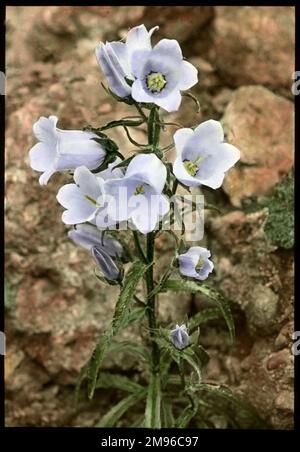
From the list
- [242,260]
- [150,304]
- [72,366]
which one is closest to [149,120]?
[150,304]

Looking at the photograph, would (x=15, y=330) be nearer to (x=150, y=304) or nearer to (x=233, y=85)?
(x=150, y=304)

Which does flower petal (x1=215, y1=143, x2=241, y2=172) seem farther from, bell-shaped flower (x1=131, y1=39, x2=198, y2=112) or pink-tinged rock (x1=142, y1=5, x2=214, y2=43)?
pink-tinged rock (x1=142, y1=5, x2=214, y2=43)

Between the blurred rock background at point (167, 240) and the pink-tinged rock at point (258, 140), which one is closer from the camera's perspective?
the blurred rock background at point (167, 240)

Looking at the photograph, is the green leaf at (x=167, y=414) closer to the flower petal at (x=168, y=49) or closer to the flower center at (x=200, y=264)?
the flower center at (x=200, y=264)

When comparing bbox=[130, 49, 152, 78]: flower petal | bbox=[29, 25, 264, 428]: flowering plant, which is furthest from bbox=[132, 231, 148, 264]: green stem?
bbox=[130, 49, 152, 78]: flower petal

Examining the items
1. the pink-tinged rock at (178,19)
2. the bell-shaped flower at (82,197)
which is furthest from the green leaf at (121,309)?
the pink-tinged rock at (178,19)

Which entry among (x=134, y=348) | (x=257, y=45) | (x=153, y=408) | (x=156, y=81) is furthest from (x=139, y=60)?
(x=257, y=45)
